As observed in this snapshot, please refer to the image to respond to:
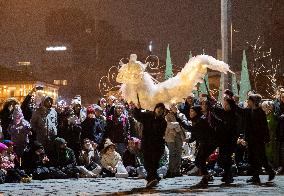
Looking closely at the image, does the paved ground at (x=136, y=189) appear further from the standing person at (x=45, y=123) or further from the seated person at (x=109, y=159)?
the seated person at (x=109, y=159)

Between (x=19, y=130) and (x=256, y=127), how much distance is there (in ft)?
20.5

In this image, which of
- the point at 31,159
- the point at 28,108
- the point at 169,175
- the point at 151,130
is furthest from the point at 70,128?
the point at 151,130

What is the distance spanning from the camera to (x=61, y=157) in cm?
1505

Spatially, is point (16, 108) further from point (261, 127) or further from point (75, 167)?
point (261, 127)

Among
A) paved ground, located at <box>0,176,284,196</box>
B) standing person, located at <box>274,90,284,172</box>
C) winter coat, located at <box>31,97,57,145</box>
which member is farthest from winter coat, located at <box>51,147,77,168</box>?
standing person, located at <box>274,90,284,172</box>

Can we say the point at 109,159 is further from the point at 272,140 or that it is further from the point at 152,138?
the point at 272,140

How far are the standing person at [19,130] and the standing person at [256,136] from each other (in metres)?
5.92

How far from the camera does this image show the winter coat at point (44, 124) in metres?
14.8

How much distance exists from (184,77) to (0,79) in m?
44.6

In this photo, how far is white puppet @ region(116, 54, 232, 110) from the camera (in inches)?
442

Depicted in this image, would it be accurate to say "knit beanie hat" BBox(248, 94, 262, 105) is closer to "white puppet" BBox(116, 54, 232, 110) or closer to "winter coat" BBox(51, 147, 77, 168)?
"white puppet" BBox(116, 54, 232, 110)

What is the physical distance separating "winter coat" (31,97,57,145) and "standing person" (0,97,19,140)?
64 centimetres

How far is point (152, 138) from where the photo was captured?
37.6 ft

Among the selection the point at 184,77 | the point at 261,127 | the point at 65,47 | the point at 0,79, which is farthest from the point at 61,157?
the point at 65,47
